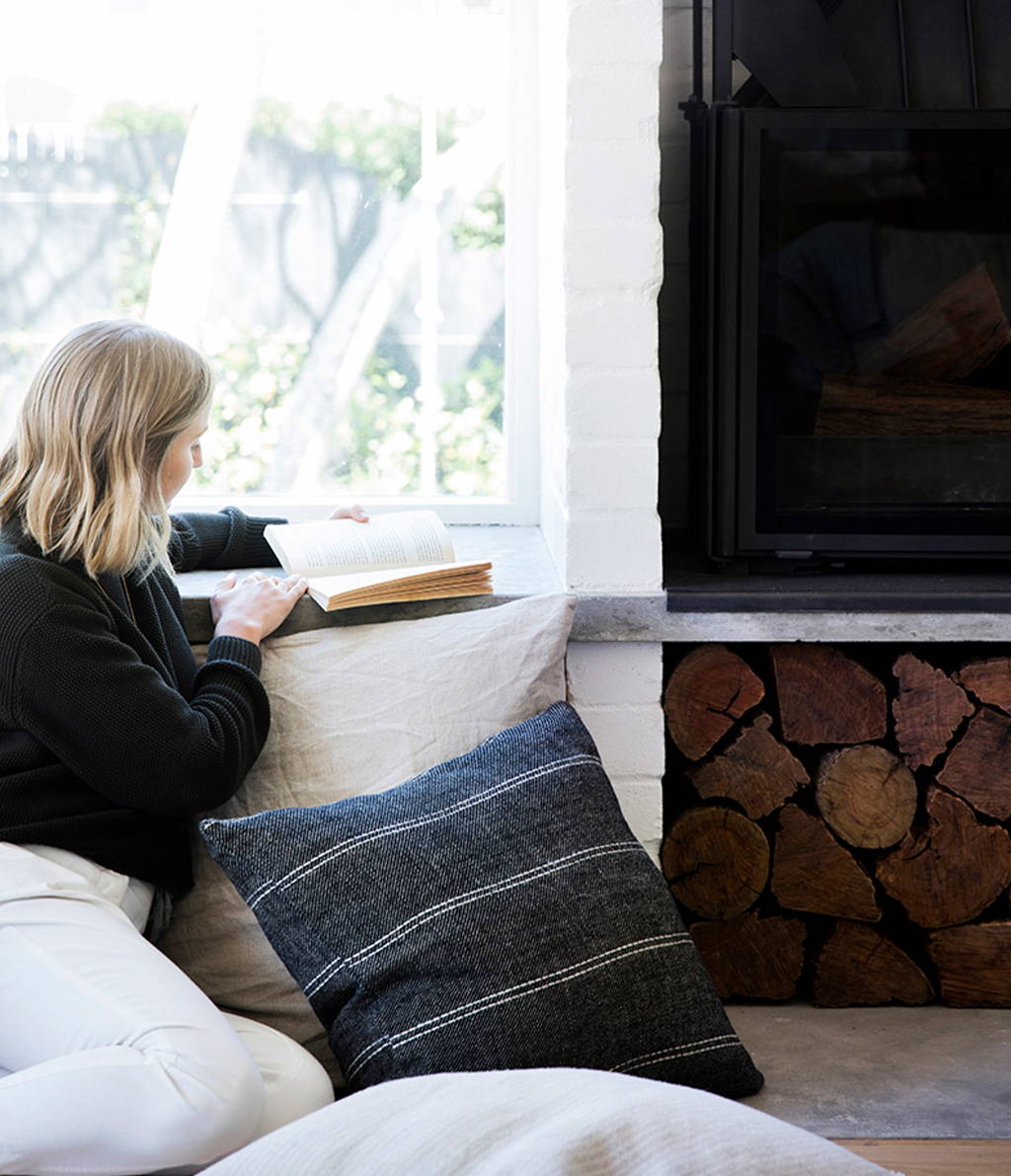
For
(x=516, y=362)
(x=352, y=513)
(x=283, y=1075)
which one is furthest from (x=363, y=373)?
(x=283, y=1075)

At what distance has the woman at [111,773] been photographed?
128 centimetres

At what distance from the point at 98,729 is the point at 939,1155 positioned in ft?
3.44

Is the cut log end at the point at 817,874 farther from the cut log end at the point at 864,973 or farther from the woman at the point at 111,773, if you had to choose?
the woman at the point at 111,773

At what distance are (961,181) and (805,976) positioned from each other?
3.68 feet

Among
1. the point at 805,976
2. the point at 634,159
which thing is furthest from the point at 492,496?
the point at 805,976

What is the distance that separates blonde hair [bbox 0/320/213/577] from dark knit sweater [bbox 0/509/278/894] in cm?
4

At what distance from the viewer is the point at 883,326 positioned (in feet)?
6.05

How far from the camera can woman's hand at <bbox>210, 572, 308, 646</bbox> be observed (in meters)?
1.69

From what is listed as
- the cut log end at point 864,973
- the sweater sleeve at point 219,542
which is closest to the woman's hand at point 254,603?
the sweater sleeve at point 219,542

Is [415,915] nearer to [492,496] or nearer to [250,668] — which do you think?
[250,668]

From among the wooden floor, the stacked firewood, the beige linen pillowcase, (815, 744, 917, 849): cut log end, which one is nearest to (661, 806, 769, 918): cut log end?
the stacked firewood

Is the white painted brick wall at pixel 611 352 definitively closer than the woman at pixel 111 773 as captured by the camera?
No

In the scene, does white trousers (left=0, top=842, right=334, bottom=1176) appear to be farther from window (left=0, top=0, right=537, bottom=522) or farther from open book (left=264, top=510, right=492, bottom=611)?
window (left=0, top=0, right=537, bottom=522)

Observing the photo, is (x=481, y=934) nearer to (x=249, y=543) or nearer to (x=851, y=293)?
(x=249, y=543)
